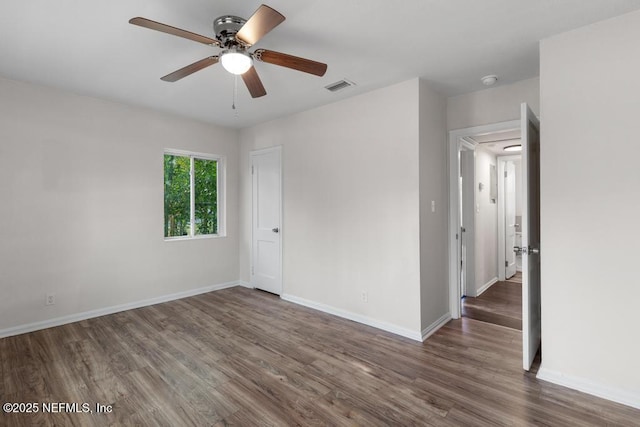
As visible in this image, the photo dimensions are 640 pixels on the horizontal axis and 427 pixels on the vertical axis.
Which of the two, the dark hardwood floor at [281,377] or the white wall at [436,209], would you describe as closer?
the dark hardwood floor at [281,377]

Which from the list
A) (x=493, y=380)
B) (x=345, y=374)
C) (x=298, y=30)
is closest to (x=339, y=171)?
(x=298, y=30)

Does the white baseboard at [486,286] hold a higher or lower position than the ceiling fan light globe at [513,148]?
lower

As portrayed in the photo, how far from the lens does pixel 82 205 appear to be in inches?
139

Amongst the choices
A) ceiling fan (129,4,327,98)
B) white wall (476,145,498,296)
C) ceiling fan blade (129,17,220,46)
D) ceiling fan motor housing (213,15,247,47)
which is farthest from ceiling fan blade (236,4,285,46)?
white wall (476,145,498,296)

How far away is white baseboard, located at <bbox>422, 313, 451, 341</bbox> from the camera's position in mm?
3061

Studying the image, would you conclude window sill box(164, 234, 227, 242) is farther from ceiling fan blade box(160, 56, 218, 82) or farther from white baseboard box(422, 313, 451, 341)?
white baseboard box(422, 313, 451, 341)

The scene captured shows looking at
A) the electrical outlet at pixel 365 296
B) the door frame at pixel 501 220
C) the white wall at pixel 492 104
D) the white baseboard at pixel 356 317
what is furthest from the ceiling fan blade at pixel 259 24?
the door frame at pixel 501 220

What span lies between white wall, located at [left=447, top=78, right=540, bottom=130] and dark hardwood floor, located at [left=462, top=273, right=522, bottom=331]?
7.24 feet

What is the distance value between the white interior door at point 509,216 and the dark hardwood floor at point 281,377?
9.69 ft

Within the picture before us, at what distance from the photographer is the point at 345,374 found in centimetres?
239

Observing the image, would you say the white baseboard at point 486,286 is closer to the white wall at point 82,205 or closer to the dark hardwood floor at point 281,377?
the dark hardwood floor at point 281,377

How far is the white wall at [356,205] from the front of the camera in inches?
122

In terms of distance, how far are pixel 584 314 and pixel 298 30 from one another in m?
2.84

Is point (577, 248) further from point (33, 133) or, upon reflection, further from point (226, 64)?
point (33, 133)
